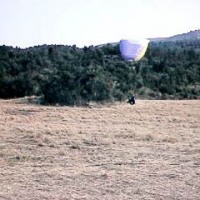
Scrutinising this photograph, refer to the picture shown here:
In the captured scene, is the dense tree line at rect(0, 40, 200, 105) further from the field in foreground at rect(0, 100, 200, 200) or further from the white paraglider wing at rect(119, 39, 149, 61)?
the field in foreground at rect(0, 100, 200, 200)

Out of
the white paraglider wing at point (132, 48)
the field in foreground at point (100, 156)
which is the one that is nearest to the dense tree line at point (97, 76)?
the white paraglider wing at point (132, 48)

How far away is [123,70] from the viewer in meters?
32.8

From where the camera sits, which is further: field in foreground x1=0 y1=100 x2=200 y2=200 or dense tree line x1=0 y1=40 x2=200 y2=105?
dense tree line x1=0 y1=40 x2=200 y2=105

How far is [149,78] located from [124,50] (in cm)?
673

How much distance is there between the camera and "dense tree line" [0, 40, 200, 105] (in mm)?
25078

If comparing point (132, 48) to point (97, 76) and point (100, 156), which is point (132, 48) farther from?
point (100, 156)

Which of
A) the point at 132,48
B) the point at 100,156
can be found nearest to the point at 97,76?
the point at 132,48

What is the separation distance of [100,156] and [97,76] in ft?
53.6

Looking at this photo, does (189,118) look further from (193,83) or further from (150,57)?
(150,57)

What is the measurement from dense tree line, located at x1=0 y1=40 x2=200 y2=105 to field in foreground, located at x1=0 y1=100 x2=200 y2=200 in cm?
623

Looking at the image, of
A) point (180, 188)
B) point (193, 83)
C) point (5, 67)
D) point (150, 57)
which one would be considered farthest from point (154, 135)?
point (150, 57)

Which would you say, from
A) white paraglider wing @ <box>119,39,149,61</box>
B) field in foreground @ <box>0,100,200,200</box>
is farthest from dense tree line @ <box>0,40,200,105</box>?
field in foreground @ <box>0,100,200,200</box>

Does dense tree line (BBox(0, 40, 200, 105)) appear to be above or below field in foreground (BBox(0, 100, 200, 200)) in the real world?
above

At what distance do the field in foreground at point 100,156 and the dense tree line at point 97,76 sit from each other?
6233 mm
